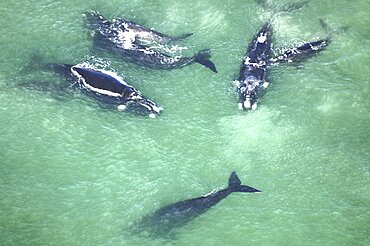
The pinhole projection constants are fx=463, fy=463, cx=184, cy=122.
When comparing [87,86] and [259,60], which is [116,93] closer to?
[87,86]

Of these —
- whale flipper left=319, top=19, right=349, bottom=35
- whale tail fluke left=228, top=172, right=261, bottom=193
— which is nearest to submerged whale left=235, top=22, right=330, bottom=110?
whale flipper left=319, top=19, right=349, bottom=35

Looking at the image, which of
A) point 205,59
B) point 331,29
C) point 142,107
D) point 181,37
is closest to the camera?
point 142,107

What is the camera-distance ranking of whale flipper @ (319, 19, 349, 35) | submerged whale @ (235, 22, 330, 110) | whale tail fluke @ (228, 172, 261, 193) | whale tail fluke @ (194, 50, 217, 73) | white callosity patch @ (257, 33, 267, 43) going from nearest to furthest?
whale tail fluke @ (228, 172, 261, 193), submerged whale @ (235, 22, 330, 110), whale tail fluke @ (194, 50, 217, 73), white callosity patch @ (257, 33, 267, 43), whale flipper @ (319, 19, 349, 35)

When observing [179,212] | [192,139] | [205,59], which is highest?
[205,59]

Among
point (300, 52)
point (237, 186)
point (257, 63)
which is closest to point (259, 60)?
point (257, 63)

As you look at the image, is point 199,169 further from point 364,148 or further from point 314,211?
point 364,148

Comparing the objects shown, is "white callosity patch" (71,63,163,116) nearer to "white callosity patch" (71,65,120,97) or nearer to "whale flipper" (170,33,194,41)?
"white callosity patch" (71,65,120,97)

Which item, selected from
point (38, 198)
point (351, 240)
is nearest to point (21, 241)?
point (38, 198)
